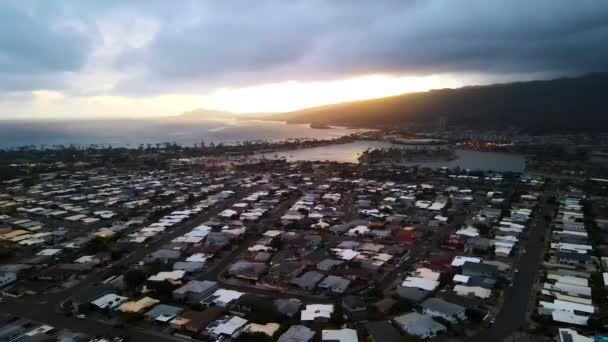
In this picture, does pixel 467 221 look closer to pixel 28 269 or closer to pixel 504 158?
pixel 28 269

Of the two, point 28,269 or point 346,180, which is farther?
point 346,180

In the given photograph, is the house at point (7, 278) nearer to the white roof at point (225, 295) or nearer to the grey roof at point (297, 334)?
the white roof at point (225, 295)

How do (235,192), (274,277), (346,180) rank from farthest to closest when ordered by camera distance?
(346,180), (235,192), (274,277)

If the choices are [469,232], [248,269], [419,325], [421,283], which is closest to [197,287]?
[248,269]

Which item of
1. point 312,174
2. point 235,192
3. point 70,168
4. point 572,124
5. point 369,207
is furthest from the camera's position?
point 572,124

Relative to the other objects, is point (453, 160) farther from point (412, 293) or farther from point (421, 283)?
point (412, 293)

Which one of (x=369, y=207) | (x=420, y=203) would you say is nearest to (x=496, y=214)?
(x=420, y=203)

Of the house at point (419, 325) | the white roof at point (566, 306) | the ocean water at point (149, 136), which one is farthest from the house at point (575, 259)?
the ocean water at point (149, 136)
